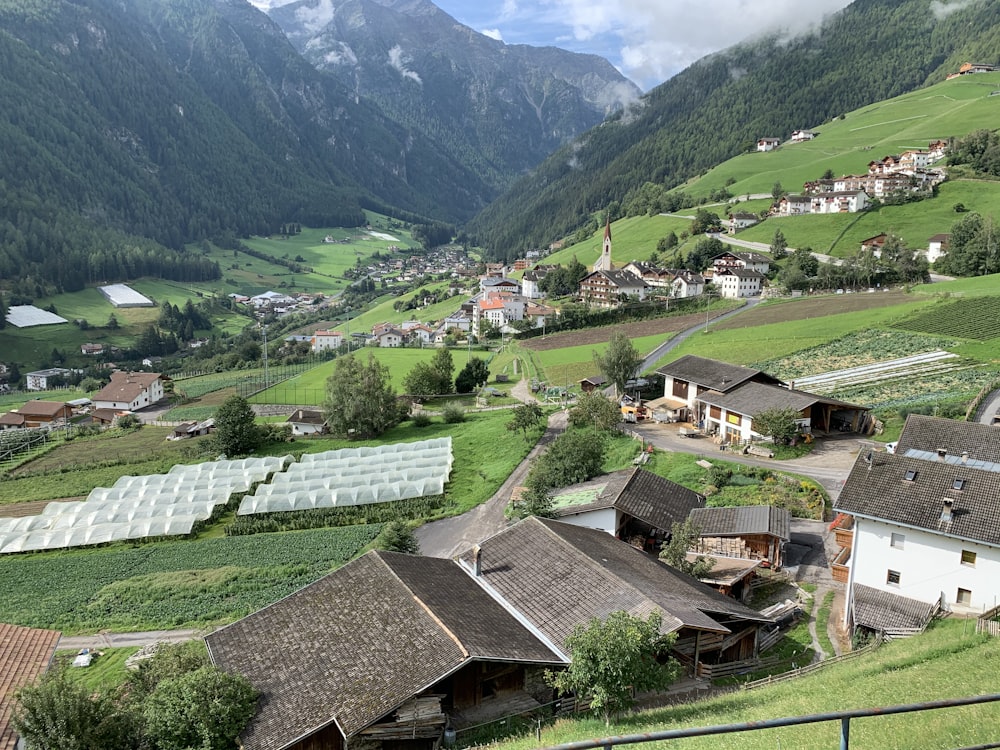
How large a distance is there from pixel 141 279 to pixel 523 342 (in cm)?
12743

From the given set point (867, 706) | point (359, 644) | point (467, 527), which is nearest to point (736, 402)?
point (467, 527)

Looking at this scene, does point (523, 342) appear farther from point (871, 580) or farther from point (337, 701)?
point (337, 701)

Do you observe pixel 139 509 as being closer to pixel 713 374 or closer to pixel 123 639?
pixel 123 639

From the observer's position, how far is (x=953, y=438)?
2720 cm

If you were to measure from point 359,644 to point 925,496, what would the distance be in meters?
17.7

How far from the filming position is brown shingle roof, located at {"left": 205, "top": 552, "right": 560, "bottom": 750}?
14.7 m

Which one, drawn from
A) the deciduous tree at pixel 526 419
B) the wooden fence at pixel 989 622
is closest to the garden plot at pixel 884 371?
the deciduous tree at pixel 526 419

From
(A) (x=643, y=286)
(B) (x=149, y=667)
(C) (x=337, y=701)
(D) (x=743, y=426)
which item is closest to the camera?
(C) (x=337, y=701)

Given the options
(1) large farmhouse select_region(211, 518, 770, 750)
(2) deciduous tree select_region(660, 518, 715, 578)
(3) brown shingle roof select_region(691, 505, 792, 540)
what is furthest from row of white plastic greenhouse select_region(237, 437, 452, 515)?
(1) large farmhouse select_region(211, 518, 770, 750)

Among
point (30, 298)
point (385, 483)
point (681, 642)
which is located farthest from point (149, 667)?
point (30, 298)

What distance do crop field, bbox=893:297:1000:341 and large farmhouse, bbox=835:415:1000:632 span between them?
129ft

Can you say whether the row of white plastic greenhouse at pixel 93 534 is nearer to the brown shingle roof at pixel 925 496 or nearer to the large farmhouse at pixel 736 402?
the large farmhouse at pixel 736 402

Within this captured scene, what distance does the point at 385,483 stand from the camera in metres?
43.5

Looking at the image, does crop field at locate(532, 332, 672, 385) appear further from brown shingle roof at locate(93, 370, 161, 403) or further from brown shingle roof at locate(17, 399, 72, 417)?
brown shingle roof at locate(17, 399, 72, 417)
